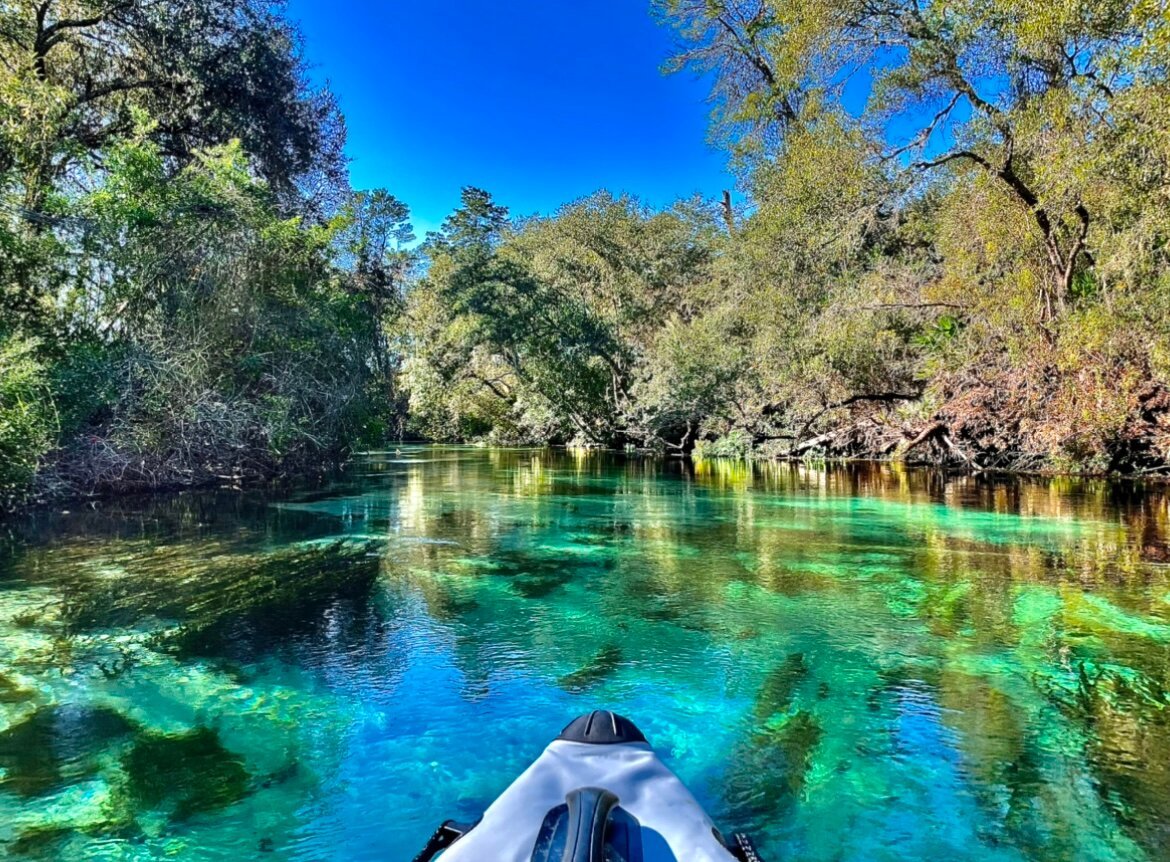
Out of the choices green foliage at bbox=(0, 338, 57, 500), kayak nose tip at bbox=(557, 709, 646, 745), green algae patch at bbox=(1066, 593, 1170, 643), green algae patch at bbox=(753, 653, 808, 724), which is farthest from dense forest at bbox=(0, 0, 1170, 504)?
kayak nose tip at bbox=(557, 709, 646, 745)

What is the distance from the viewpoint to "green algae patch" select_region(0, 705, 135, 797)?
286 centimetres

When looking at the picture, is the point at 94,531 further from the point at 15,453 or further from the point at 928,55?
the point at 928,55

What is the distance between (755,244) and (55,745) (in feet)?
57.0

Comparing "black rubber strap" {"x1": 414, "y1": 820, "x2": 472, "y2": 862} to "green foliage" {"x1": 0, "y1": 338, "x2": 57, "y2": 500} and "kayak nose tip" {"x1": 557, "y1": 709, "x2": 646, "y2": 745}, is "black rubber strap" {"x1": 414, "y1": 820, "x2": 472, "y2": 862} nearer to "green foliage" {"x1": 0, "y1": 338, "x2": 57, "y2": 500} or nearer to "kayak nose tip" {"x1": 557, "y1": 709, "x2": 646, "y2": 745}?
"kayak nose tip" {"x1": 557, "y1": 709, "x2": 646, "y2": 745}

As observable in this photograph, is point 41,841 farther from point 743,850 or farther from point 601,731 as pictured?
point 743,850

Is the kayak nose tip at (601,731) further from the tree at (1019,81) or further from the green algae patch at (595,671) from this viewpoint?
the tree at (1019,81)

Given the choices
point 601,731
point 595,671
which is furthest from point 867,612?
point 601,731

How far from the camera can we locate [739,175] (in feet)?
59.9

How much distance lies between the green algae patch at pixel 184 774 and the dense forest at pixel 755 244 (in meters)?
6.79

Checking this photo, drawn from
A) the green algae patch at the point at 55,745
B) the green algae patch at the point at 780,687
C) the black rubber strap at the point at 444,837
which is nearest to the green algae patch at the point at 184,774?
the green algae patch at the point at 55,745

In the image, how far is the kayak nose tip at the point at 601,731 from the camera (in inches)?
88.4

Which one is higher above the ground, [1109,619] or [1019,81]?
[1019,81]

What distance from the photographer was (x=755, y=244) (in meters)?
18.0

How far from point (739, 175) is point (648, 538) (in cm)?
1287
